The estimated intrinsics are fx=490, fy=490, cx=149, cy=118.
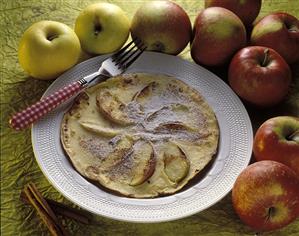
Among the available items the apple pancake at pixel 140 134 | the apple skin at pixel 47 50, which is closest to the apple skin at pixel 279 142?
the apple pancake at pixel 140 134

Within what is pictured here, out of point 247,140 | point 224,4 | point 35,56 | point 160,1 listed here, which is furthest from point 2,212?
point 224,4

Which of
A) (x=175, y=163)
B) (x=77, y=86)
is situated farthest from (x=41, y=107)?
(x=175, y=163)

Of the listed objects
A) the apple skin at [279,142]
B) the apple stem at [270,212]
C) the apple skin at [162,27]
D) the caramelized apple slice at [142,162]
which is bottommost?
the apple stem at [270,212]

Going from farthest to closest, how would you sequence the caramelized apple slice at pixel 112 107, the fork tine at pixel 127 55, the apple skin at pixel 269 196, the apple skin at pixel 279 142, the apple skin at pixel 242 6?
the apple skin at pixel 242 6 < the fork tine at pixel 127 55 < the caramelized apple slice at pixel 112 107 < the apple skin at pixel 279 142 < the apple skin at pixel 269 196

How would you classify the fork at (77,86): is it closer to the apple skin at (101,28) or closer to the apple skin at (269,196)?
the apple skin at (101,28)

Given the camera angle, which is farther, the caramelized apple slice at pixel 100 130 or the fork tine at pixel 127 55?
the fork tine at pixel 127 55

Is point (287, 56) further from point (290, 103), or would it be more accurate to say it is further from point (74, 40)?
point (74, 40)

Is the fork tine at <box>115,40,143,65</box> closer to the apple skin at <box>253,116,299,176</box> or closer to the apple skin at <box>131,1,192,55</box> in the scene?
the apple skin at <box>131,1,192,55</box>
